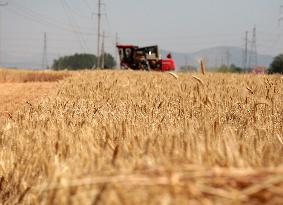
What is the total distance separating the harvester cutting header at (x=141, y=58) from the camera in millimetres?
31453

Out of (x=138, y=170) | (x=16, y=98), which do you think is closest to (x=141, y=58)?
(x=16, y=98)

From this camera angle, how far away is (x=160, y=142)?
2301mm

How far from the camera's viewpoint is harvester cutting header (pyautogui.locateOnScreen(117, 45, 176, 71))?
3145 centimetres

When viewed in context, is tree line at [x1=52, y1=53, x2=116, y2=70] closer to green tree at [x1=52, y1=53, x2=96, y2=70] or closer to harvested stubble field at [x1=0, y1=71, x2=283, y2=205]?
green tree at [x1=52, y1=53, x2=96, y2=70]

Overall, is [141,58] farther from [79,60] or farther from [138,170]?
[79,60]

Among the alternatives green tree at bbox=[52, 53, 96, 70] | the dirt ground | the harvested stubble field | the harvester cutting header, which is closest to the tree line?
green tree at bbox=[52, 53, 96, 70]

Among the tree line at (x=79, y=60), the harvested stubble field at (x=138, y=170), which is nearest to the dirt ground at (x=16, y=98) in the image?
the harvested stubble field at (x=138, y=170)

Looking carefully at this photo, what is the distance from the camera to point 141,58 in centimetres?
3142

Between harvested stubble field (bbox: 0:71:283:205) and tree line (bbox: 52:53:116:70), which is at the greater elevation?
tree line (bbox: 52:53:116:70)

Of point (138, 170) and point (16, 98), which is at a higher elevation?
point (138, 170)

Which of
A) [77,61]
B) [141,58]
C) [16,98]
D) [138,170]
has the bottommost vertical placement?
[16,98]

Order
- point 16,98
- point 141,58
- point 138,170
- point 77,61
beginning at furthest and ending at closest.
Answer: point 77,61 < point 141,58 < point 16,98 < point 138,170

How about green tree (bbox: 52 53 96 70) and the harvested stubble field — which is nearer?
the harvested stubble field

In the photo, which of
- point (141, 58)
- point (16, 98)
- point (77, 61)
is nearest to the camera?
point (16, 98)
